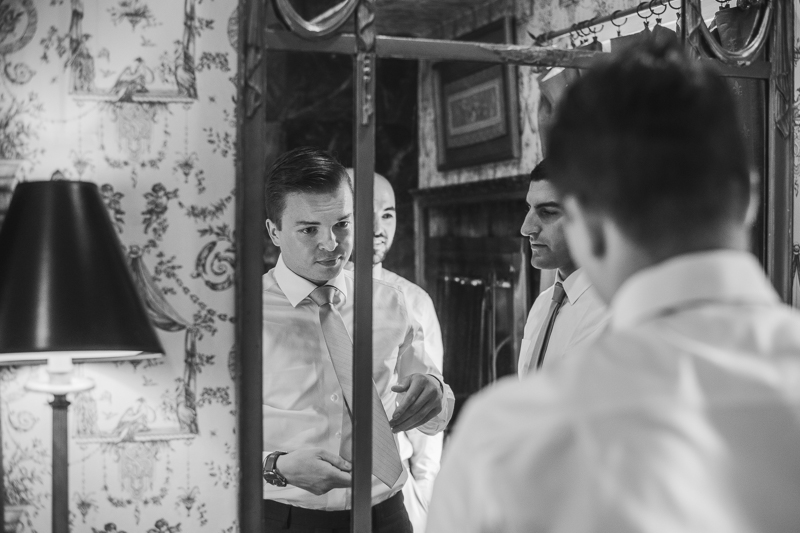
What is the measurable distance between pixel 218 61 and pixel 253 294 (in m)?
0.42

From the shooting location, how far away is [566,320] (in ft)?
5.87

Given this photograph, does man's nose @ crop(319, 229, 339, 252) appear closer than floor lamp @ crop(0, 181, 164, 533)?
No

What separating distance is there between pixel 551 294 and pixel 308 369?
0.56 meters

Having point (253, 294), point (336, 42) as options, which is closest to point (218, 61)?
point (336, 42)

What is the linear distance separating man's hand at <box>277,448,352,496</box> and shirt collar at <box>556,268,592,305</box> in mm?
587

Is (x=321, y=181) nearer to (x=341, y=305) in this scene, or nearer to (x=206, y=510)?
(x=341, y=305)

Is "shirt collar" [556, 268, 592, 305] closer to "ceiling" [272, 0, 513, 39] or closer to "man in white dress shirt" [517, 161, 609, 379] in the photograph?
"man in white dress shirt" [517, 161, 609, 379]

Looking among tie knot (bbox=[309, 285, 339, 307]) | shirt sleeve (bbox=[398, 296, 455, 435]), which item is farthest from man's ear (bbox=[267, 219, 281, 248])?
shirt sleeve (bbox=[398, 296, 455, 435])

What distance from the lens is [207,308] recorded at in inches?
59.9

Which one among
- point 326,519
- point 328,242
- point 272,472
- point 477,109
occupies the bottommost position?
point 326,519

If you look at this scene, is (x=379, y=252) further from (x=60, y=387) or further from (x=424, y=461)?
(x=60, y=387)

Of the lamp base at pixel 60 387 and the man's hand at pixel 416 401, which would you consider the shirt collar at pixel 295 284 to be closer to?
the man's hand at pixel 416 401

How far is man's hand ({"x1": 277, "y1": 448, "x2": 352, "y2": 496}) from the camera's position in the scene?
160cm

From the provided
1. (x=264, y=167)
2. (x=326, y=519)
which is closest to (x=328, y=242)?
(x=264, y=167)
